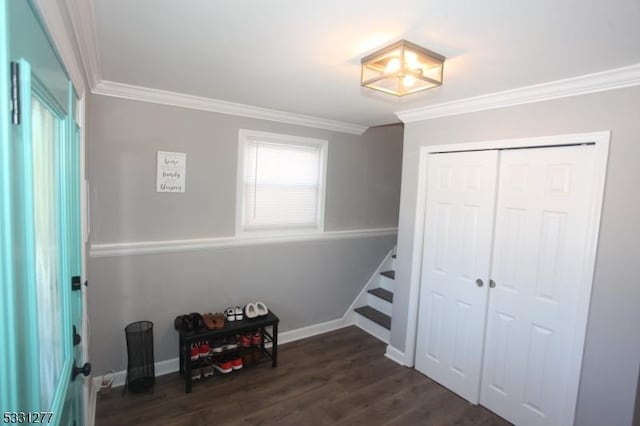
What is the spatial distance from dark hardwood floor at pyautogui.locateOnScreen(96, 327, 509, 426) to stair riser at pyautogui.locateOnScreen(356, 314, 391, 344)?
0.44 m

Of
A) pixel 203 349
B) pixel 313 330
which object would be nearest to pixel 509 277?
pixel 313 330

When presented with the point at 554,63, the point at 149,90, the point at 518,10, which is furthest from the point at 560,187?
the point at 149,90

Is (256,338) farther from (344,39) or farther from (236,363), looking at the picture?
(344,39)

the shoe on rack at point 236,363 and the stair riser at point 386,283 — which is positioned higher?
the stair riser at point 386,283

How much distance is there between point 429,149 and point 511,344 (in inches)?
67.0

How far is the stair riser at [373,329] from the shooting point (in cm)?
377

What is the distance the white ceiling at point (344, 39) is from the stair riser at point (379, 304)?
2.49 meters

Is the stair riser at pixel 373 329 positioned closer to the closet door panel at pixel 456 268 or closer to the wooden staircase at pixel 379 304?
the wooden staircase at pixel 379 304

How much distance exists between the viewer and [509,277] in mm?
2520

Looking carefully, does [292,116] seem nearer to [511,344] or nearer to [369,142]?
[369,142]

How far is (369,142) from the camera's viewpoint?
Answer: 4105 mm

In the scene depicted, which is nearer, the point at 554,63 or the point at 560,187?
the point at 554,63

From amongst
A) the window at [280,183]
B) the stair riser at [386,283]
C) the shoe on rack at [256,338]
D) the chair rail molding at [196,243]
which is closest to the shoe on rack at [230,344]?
the shoe on rack at [256,338]

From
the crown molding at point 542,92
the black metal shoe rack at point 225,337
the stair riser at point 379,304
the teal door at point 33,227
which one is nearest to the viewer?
the teal door at point 33,227
